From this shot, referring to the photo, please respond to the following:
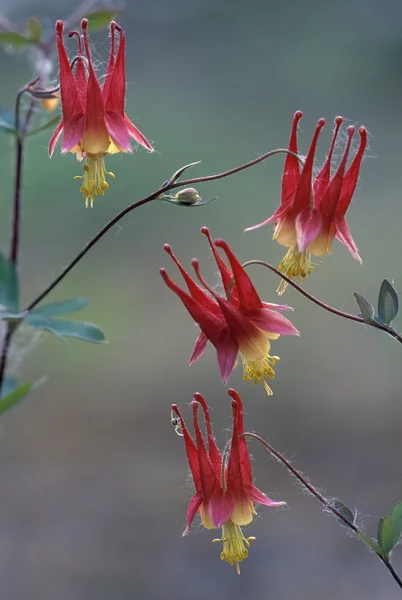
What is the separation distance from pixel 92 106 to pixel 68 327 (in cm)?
35

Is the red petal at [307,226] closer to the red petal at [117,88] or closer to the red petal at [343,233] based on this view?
the red petal at [343,233]

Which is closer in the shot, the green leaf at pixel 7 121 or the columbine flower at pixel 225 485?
the columbine flower at pixel 225 485

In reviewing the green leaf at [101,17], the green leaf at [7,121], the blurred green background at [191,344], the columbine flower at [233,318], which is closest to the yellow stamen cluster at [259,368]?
the columbine flower at [233,318]

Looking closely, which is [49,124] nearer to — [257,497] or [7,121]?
[7,121]

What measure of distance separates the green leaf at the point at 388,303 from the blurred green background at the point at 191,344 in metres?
0.44

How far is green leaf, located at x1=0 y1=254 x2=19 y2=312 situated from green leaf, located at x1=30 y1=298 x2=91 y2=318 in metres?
0.04

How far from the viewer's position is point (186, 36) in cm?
537

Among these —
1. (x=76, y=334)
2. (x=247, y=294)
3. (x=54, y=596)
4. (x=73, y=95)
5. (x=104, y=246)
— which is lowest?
(x=54, y=596)

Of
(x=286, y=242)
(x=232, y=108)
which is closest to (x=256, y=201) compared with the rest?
(x=232, y=108)

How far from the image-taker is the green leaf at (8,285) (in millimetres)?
1229

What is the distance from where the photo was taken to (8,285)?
123 centimetres

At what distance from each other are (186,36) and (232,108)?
89 cm

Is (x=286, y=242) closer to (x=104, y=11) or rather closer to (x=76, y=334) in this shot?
(x=76, y=334)

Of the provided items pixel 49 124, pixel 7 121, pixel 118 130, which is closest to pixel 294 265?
pixel 118 130
